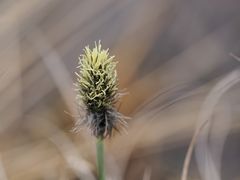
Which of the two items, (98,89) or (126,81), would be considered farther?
(126,81)

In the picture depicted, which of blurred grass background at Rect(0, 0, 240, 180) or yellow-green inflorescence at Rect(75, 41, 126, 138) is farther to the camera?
blurred grass background at Rect(0, 0, 240, 180)

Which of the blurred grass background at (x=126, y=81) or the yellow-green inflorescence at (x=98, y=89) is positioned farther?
the blurred grass background at (x=126, y=81)

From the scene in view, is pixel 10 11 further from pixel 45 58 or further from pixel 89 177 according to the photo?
pixel 89 177
